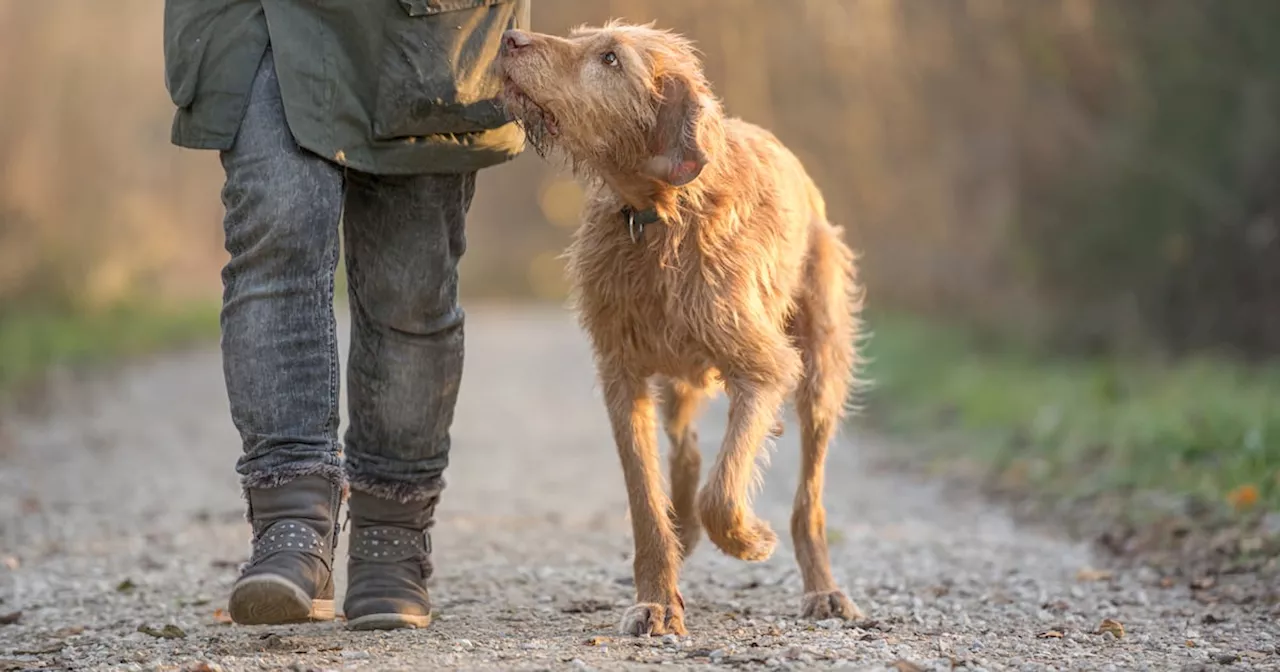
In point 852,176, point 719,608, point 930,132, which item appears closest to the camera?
point 719,608

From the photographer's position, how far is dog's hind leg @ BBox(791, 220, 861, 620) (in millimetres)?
5043

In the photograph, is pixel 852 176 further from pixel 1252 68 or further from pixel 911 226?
pixel 1252 68

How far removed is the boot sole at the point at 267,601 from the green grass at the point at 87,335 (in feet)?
26.1

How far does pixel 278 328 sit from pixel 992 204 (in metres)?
9.79

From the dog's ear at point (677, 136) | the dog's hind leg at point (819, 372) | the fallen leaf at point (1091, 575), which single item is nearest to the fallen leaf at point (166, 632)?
the dog's ear at point (677, 136)

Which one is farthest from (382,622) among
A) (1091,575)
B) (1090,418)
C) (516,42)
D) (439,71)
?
(1090,418)

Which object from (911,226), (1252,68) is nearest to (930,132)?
(911,226)

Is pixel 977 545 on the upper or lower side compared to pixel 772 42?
lower

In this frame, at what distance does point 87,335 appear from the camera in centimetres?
1424

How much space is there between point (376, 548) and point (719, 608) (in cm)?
113

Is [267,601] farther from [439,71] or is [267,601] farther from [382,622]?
[439,71]

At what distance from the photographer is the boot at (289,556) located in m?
3.63

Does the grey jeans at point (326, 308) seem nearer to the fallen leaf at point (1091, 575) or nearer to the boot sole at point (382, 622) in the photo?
the boot sole at point (382, 622)

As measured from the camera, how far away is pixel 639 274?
4449 millimetres
